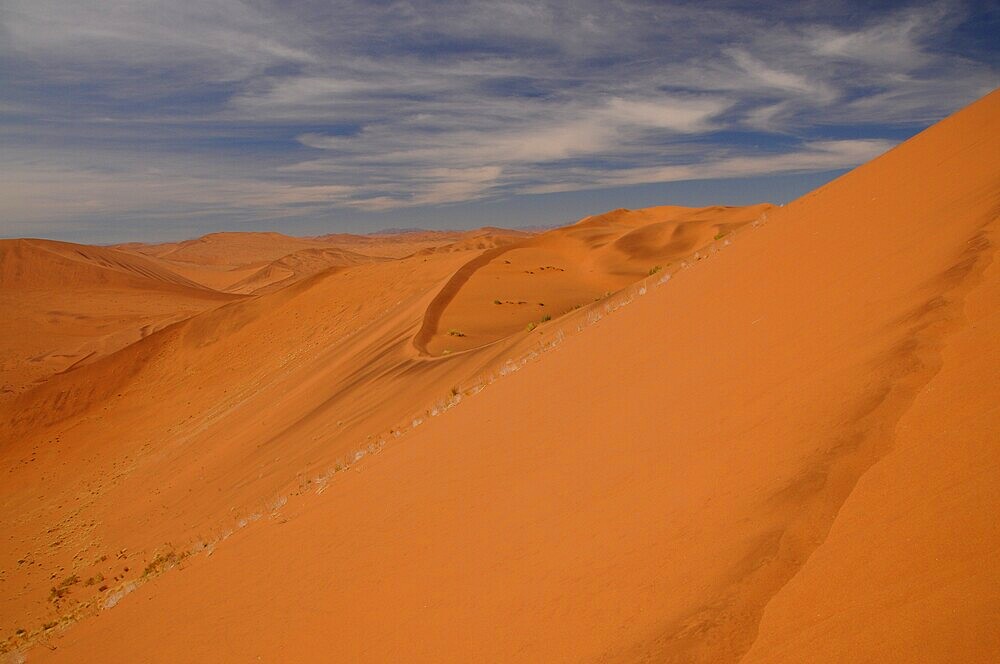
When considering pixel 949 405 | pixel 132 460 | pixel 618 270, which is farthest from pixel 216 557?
pixel 618 270

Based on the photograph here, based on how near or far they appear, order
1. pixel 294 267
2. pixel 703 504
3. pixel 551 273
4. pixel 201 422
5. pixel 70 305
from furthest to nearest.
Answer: pixel 294 267
pixel 70 305
pixel 551 273
pixel 201 422
pixel 703 504

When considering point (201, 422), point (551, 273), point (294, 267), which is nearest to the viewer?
point (201, 422)

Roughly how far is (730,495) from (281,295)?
31312 mm

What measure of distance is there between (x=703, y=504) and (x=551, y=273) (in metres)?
21.6

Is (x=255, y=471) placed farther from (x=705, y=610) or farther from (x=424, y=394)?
(x=705, y=610)

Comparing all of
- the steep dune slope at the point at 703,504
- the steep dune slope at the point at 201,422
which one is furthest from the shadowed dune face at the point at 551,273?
the steep dune slope at the point at 703,504

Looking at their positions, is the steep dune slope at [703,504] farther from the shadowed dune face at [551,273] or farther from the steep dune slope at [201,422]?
the shadowed dune face at [551,273]

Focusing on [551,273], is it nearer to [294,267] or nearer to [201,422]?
[201,422]

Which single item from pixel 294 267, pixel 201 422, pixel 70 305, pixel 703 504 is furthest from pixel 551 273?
pixel 294 267

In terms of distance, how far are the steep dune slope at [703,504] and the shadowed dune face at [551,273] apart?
6.14 m

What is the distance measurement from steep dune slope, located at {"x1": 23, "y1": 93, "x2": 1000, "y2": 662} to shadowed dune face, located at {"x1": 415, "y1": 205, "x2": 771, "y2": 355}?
614cm

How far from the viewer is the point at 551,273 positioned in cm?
2431

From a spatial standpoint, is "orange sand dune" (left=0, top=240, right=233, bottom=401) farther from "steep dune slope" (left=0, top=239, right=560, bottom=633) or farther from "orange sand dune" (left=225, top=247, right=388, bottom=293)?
"orange sand dune" (left=225, top=247, right=388, bottom=293)

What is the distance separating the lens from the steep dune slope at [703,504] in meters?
2.08
